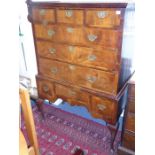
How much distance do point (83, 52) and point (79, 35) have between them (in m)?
0.15

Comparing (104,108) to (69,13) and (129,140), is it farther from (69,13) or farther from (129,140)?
(69,13)

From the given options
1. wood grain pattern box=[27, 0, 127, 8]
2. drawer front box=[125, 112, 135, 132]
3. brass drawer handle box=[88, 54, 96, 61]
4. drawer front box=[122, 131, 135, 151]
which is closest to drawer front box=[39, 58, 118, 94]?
brass drawer handle box=[88, 54, 96, 61]

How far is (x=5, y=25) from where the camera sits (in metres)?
0.54

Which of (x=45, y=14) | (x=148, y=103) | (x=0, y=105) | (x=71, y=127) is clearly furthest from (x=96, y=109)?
(x=0, y=105)

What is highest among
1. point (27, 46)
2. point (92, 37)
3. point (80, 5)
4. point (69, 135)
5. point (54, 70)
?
point (80, 5)

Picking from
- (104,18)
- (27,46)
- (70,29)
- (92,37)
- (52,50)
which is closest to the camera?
(104,18)

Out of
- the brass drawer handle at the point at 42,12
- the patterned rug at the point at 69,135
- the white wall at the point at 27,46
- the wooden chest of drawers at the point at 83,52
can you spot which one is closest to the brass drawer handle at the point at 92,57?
the wooden chest of drawers at the point at 83,52

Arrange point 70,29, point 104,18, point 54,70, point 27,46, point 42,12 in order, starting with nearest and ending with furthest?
point 104,18, point 70,29, point 42,12, point 54,70, point 27,46

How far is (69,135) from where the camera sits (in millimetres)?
2053

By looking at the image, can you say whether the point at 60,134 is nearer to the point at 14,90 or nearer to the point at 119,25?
the point at 119,25

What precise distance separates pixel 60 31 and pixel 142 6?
3.93 ft

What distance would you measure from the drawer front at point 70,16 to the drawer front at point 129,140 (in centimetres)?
105

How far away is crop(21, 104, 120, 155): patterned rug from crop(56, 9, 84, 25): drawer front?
1.24 m

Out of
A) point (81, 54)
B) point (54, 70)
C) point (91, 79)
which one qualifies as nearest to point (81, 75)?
point (91, 79)
